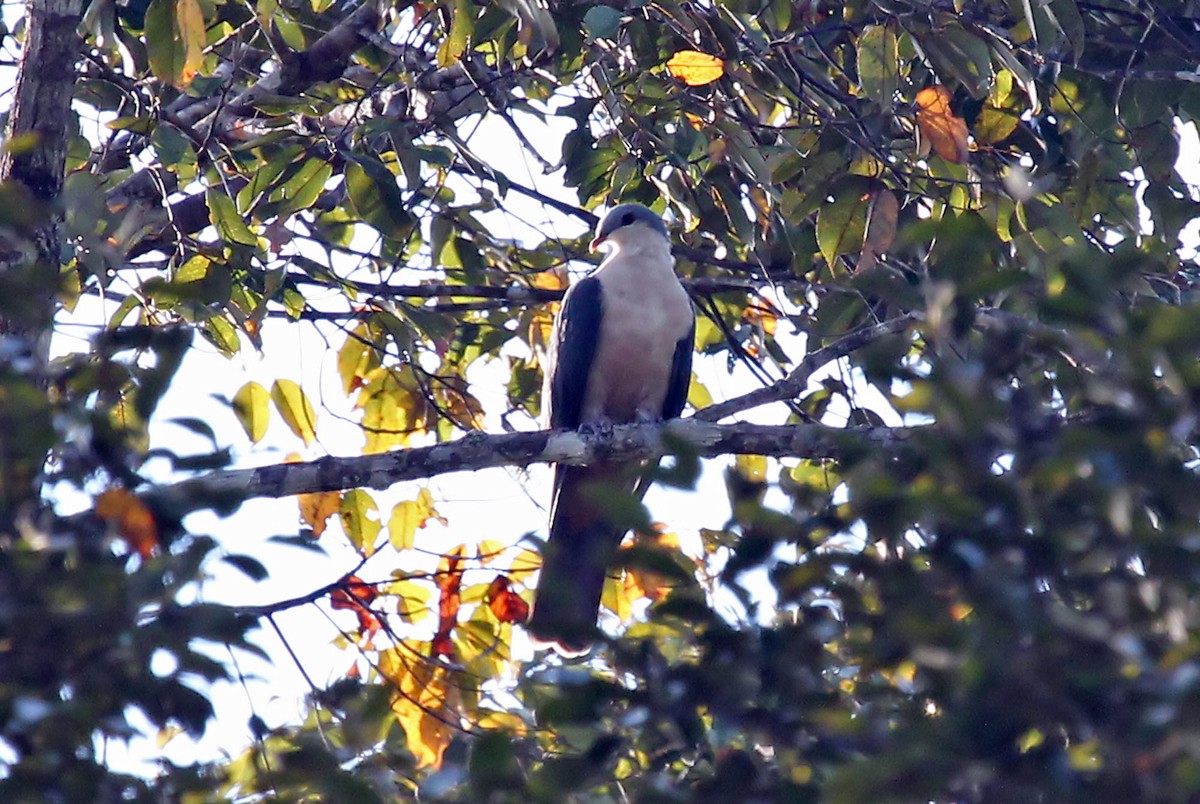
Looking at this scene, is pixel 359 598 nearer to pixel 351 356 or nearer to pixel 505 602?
pixel 505 602

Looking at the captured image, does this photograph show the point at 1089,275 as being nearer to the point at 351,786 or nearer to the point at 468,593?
the point at 351,786

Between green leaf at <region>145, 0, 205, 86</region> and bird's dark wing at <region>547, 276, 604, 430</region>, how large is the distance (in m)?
1.96

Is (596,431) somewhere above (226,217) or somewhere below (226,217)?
below

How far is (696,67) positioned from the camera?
416 cm

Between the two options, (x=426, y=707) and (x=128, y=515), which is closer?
(x=128, y=515)

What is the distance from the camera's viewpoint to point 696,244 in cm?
584

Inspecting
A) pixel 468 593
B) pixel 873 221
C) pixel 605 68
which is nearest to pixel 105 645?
pixel 468 593

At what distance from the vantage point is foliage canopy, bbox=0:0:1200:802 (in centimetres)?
166

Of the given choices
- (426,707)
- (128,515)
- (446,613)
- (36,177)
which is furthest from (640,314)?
(128,515)

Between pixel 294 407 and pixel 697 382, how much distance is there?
67.2 inches

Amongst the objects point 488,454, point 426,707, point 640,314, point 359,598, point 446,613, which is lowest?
point 426,707

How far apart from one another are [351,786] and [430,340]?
3.01 m

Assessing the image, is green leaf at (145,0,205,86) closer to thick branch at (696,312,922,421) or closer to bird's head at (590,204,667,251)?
thick branch at (696,312,922,421)

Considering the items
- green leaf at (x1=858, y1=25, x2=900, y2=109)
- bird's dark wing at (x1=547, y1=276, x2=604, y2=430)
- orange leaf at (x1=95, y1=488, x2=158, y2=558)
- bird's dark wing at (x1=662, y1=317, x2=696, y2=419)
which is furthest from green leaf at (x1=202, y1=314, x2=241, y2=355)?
orange leaf at (x1=95, y1=488, x2=158, y2=558)
